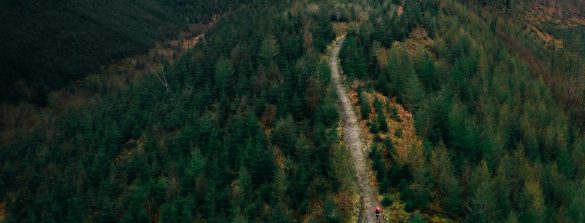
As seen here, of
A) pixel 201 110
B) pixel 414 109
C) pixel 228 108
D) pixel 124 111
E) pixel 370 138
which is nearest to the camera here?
pixel 370 138

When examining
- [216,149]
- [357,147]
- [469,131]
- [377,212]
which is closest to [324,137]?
[357,147]

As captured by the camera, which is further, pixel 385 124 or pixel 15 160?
pixel 15 160

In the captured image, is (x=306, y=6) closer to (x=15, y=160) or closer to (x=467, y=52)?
(x=467, y=52)

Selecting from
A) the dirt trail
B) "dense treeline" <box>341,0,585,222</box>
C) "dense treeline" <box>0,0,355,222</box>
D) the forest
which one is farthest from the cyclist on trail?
"dense treeline" <box>0,0,355,222</box>

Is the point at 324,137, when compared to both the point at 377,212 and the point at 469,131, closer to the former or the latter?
the point at 377,212

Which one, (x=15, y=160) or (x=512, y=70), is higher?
(x=512, y=70)

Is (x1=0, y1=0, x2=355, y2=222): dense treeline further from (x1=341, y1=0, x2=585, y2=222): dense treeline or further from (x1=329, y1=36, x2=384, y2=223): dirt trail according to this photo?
(x1=341, y1=0, x2=585, y2=222): dense treeline

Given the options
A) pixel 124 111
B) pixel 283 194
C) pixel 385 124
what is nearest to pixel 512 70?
pixel 385 124
